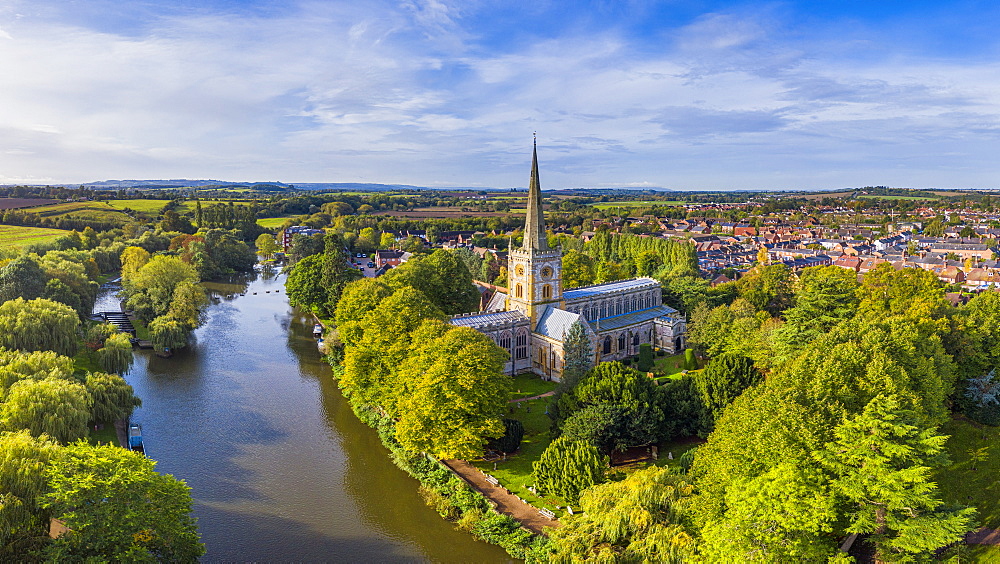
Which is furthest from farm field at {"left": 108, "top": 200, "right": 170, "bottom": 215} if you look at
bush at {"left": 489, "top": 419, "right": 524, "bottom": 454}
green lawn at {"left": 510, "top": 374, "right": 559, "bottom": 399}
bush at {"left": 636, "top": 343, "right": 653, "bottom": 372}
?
bush at {"left": 489, "top": 419, "right": 524, "bottom": 454}

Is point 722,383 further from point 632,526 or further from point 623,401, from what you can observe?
point 632,526

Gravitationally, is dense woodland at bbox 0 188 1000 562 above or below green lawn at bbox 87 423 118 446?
above

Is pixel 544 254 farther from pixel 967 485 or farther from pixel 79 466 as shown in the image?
pixel 79 466

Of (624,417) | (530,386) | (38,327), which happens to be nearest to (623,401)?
(624,417)

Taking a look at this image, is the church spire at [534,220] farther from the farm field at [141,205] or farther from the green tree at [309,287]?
the farm field at [141,205]

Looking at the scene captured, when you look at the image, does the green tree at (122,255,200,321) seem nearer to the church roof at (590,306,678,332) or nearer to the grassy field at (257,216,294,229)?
the church roof at (590,306,678,332)

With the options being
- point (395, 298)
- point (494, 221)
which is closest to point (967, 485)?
point (395, 298)
